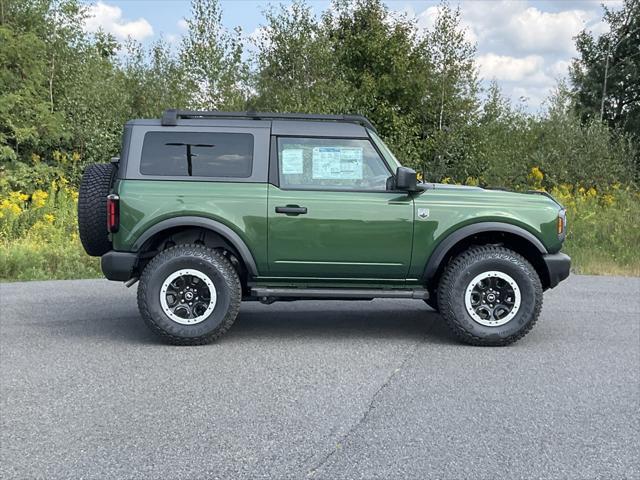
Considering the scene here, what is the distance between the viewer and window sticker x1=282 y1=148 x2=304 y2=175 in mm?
5785

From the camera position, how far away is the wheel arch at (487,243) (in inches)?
224

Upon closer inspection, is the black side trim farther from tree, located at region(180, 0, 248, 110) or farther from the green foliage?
the green foliage

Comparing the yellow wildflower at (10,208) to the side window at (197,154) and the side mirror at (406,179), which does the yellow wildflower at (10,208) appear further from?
the side mirror at (406,179)

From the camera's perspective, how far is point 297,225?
18.5 feet

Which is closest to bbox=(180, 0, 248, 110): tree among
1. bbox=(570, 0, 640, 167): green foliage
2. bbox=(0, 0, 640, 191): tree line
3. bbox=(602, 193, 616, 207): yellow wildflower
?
bbox=(0, 0, 640, 191): tree line

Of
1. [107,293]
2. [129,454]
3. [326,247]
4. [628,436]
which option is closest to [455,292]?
[326,247]

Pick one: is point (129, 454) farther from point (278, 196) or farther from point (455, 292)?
point (455, 292)

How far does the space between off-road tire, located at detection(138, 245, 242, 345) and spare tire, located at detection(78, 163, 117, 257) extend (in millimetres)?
631

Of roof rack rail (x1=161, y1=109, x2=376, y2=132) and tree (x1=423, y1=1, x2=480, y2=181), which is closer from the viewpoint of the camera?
roof rack rail (x1=161, y1=109, x2=376, y2=132)

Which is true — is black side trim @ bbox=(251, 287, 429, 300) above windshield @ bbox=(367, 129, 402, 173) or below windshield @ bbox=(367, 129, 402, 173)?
below

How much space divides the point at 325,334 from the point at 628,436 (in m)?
2.94

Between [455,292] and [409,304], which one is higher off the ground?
[455,292]

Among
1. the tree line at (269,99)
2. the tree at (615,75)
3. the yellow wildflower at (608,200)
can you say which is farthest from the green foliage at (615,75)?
the yellow wildflower at (608,200)

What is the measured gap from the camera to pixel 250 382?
15.2ft
